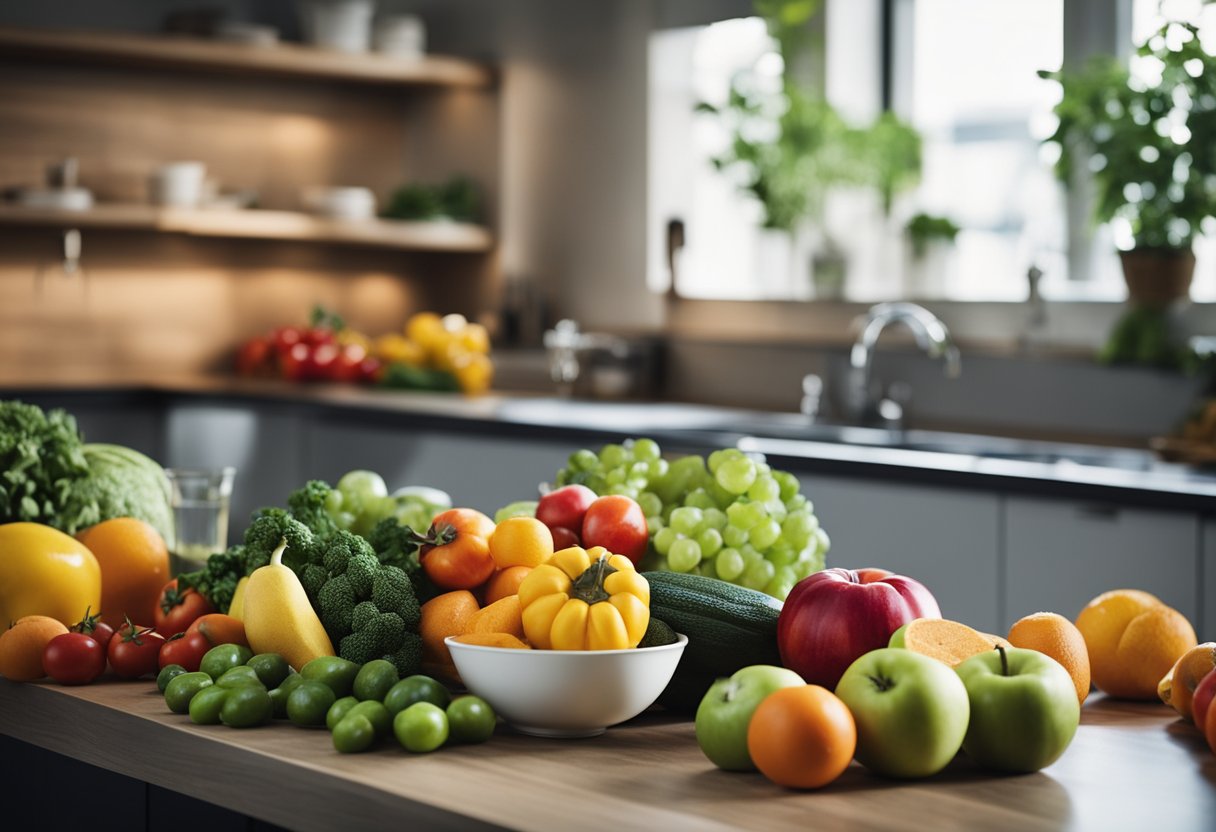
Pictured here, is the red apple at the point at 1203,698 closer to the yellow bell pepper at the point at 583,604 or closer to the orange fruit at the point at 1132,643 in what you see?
the orange fruit at the point at 1132,643

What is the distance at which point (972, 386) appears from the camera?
429 cm

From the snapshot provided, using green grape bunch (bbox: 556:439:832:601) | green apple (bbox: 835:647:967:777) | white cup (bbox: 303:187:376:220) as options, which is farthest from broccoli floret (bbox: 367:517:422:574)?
white cup (bbox: 303:187:376:220)

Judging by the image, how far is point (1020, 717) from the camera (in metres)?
1.23

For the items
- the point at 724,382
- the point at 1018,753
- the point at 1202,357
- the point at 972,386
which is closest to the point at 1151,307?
the point at 1202,357

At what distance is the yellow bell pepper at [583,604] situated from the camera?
133cm

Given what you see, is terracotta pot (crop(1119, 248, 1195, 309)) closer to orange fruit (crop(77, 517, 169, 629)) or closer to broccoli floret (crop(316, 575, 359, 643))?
orange fruit (crop(77, 517, 169, 629))

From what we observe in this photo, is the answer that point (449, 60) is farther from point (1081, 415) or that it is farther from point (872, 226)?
point (1081, 415)

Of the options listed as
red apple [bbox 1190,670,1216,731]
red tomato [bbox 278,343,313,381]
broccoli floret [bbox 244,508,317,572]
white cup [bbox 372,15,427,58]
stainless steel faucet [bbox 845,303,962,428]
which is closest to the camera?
red apple [bbox 1190,670,1216,731]

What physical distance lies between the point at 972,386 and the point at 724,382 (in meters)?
0.94

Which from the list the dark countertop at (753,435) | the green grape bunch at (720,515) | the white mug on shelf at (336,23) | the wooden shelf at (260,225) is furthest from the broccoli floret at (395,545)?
the white mug on shelf at (336,23)

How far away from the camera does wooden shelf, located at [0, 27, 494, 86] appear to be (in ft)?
16.3

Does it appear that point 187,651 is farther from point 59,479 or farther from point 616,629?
point 59,479

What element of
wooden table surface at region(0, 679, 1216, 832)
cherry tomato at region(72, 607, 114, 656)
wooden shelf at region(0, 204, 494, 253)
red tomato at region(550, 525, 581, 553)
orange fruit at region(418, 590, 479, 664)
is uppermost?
wooden shelf at region(0, 204, 494, 253)

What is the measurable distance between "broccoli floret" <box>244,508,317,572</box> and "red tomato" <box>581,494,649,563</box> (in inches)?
10.7
